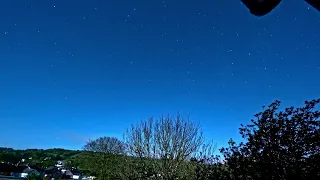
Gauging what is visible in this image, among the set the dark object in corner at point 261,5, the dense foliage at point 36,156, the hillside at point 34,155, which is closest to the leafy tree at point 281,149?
the dark object in corner at point 261,5

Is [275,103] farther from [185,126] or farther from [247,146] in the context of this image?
[185,126]

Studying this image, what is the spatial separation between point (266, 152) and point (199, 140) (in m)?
7.64

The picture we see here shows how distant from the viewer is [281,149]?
491 cm

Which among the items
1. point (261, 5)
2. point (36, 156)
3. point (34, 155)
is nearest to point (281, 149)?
point (261, 5)

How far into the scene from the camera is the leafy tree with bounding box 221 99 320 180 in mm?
4551

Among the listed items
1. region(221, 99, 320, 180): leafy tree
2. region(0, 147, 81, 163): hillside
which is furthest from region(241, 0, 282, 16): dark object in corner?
region(0, 147, 81, 163): hillside

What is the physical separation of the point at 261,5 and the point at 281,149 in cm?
508

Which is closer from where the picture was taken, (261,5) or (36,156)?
(261,5)

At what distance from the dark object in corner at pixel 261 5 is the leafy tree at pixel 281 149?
4871 millimetres

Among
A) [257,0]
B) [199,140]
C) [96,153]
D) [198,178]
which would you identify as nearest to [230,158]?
[198,178]

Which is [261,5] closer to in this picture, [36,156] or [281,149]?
[281,149]

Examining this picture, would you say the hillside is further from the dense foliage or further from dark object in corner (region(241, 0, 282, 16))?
dark object in corner (region(241, 0, 282, 16))

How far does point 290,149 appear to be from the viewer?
4.79m

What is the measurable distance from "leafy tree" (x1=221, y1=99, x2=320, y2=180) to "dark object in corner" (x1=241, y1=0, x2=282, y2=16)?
4871 millimetres
